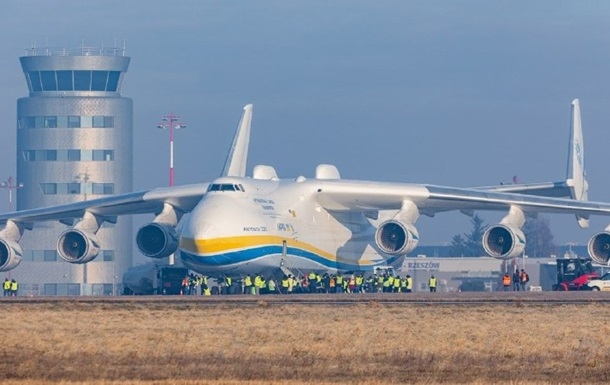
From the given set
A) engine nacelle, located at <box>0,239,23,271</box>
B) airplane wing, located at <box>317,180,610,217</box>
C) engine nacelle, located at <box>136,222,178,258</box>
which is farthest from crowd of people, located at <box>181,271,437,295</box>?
engine nacelle, located at <box>0,239,23,271</box>

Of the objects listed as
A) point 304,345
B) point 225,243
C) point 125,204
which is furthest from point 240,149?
point 304,345

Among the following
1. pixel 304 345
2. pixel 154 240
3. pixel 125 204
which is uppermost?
pixel 125 204

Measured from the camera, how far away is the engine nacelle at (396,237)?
152 feet

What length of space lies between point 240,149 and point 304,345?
110 ft

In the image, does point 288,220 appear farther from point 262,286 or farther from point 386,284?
point 386,284

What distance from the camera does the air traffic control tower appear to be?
87.5m

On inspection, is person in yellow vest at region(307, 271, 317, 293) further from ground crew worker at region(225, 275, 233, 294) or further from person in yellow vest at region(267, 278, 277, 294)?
ground crew worker at region(225, 275, 233, 294)

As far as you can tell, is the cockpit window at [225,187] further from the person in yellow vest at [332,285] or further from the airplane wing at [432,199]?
the person in yellow vest at [332,285]

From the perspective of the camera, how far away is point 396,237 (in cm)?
4669

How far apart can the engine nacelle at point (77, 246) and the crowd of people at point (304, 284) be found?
10.3ft

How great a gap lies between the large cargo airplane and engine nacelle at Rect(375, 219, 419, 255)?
3cm

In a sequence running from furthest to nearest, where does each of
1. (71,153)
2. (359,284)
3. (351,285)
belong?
1. (71,153)
2. (359,284)
3. (351,285)

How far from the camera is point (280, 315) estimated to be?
2959cm

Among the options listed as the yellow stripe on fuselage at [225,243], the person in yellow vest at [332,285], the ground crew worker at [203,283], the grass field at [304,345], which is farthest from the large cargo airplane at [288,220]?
the grass field at [304,345]
